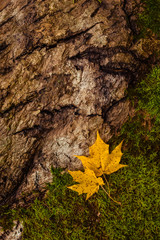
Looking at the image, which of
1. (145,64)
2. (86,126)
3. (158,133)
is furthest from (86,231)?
(145,64)

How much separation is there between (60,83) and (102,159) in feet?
3.60

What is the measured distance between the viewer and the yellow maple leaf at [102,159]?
5.88 ft

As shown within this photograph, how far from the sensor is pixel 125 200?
200cm

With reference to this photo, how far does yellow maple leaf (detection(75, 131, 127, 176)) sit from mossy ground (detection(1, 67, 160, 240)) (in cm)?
26

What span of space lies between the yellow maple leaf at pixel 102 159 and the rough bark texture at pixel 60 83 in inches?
9.8

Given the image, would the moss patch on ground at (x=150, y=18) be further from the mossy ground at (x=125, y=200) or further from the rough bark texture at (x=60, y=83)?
the mossy ground at (x=125, y=200)

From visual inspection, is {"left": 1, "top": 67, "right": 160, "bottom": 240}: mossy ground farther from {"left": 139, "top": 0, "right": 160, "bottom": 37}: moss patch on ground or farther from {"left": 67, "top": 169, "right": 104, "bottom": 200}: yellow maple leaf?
{"left": 139, "top": 0, "right": 160, "bottom": 37}: moss patch on ground

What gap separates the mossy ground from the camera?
1.95 m

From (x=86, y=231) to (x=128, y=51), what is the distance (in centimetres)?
241

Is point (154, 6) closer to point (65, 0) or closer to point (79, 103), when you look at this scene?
point (65, 0)

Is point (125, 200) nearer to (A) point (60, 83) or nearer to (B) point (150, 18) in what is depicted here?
(A) point (60, 83)

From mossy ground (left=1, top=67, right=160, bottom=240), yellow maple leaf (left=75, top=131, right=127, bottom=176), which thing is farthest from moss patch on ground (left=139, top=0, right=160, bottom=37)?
yellow maple leaf (left=75, top=131, right=127, bottom=176)

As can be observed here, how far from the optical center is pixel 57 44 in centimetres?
205

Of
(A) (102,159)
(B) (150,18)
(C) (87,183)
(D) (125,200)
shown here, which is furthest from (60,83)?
(D) (125,200)
